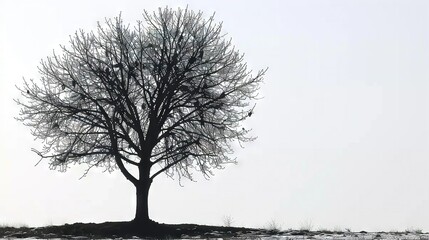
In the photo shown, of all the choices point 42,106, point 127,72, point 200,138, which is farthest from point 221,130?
point 42,106

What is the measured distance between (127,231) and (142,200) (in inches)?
99.6

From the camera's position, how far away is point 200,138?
3173 cm

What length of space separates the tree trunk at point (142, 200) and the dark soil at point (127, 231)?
579 millimetres

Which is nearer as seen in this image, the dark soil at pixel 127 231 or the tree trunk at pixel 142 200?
the dark soil at pixel 127 231

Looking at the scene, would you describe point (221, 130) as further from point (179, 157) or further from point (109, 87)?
point (109, 87)

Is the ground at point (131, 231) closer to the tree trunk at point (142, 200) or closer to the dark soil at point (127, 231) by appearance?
the dark soil at point (127, 231)

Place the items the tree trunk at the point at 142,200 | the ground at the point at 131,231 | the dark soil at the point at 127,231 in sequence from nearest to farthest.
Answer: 1. the ground at the point at 131,231
2. the dark soil at the point at 127,231
3. the tree trunk at the point at 142,200

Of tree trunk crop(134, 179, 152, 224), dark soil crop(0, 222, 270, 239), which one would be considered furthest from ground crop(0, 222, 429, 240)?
tree trunk crop(134, 179, 152, 224)

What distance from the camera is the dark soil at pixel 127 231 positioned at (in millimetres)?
27562

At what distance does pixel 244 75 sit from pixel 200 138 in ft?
11.4

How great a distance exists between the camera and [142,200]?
31.4 meters

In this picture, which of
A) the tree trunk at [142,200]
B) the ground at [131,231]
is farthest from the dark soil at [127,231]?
the tree trunk at [142,200]

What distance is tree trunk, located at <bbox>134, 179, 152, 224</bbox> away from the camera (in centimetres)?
3112

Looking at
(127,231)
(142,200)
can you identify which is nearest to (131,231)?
(127,231)
